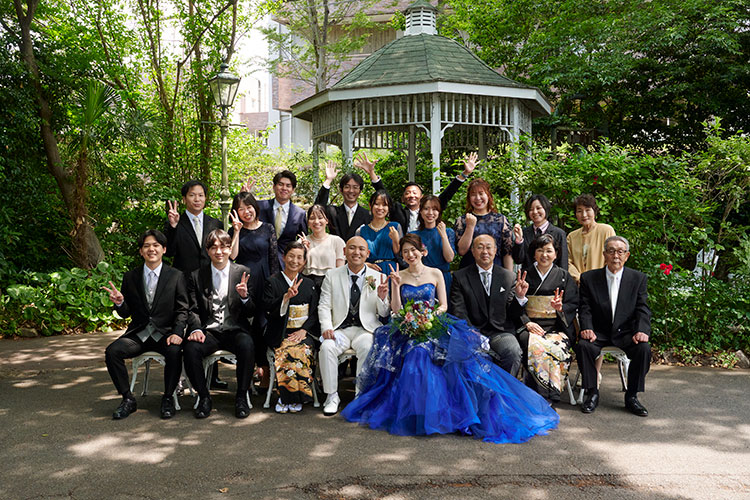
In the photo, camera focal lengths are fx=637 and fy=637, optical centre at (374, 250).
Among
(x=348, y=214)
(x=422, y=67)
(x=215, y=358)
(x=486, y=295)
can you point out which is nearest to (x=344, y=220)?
(x=348, y=214)

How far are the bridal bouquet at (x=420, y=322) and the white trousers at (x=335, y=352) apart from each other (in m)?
0.42

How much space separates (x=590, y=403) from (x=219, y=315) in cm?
331

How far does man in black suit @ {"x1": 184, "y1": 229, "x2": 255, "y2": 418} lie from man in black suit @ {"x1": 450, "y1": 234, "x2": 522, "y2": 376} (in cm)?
188

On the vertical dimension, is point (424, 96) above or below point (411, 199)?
above

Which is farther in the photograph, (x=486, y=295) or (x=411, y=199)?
(x=411, y=199)

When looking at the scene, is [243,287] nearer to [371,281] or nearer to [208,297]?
[208,297]

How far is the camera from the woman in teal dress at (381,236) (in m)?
6.24

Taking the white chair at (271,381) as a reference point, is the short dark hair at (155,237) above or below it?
above

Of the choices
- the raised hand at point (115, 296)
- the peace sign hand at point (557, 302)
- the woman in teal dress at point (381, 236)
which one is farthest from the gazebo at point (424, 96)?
the raised hand at point (115, 296)

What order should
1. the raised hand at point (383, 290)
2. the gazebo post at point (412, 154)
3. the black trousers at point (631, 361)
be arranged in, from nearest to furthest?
the black trousers at point (631, 361) < the raised hand at point (383, 290) < the gazebo post at point (412, 154)

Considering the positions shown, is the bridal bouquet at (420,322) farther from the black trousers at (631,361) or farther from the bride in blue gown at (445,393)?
the black trousers at (631,361)

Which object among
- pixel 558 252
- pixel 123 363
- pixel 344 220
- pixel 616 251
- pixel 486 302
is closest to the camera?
pixel 123 363

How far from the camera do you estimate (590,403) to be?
544 cm

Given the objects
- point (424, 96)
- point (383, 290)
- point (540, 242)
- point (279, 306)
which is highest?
point (424, 96)
